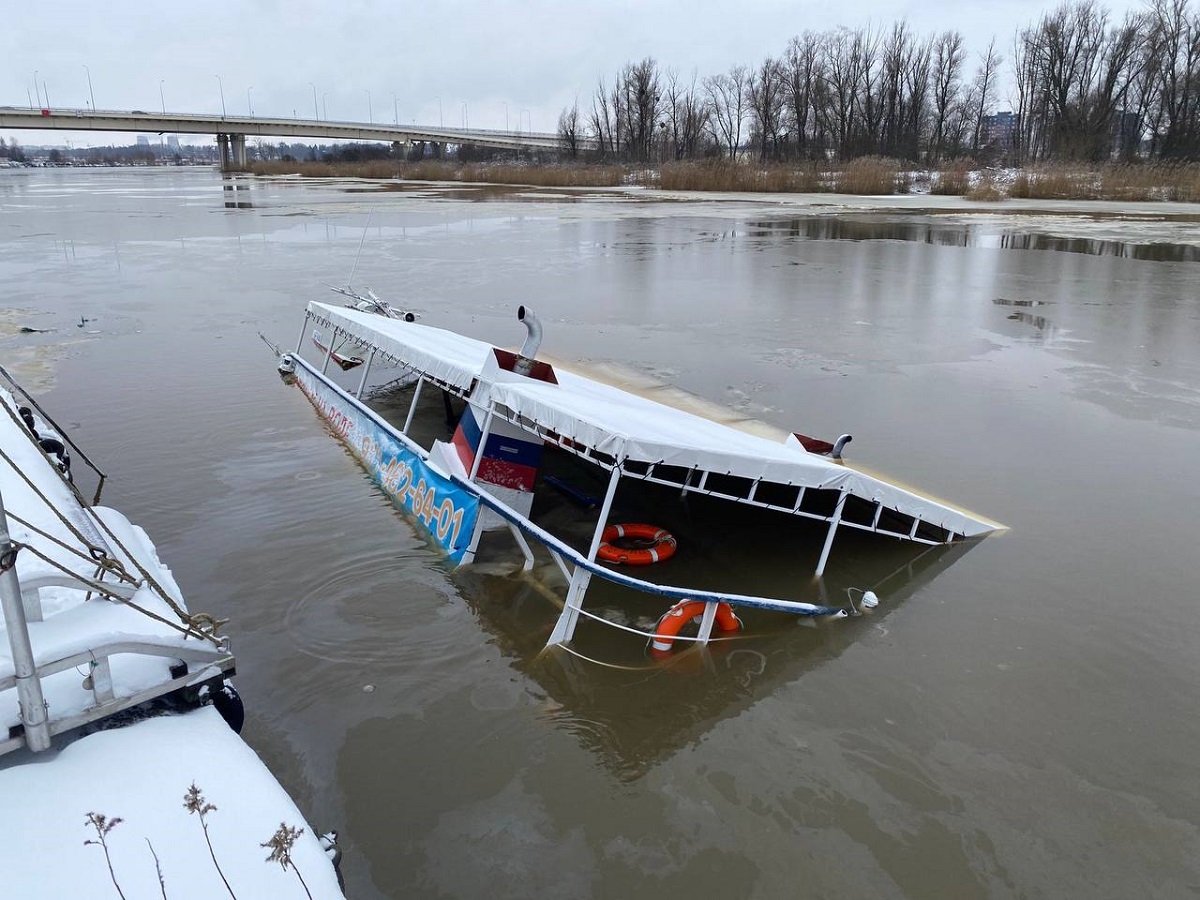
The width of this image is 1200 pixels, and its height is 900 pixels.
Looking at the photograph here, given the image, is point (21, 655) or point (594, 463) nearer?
point (21, 655)

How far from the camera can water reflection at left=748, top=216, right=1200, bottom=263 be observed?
2708 centimetres

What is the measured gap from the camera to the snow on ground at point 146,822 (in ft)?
9.02

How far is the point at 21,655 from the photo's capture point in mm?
2924

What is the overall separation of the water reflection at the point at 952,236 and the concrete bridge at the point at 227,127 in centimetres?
8964

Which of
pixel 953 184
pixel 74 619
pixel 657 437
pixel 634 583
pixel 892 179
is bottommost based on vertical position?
pixel 634 583

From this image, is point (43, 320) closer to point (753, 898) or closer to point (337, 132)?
point (753, 898)

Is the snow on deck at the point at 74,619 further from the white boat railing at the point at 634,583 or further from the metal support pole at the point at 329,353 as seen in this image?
the metal support pole at the point at 329,353

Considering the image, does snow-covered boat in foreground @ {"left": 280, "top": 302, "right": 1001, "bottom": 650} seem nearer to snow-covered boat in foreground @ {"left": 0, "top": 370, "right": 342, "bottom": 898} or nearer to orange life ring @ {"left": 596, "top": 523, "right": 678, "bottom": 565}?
orange life ring @ {"left": 596, "top": 523, "right": 678, "bottom": 565}

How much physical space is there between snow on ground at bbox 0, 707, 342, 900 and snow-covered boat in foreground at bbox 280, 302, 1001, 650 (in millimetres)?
3133

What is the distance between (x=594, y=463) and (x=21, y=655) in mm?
5815

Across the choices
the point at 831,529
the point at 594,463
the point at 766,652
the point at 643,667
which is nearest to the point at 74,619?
the point at 643,667

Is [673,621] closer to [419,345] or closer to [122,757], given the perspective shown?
[122,757]

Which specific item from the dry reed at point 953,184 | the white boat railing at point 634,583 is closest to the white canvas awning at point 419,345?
the white boat railing at point 634,583

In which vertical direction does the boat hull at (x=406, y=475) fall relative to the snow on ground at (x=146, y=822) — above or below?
below
